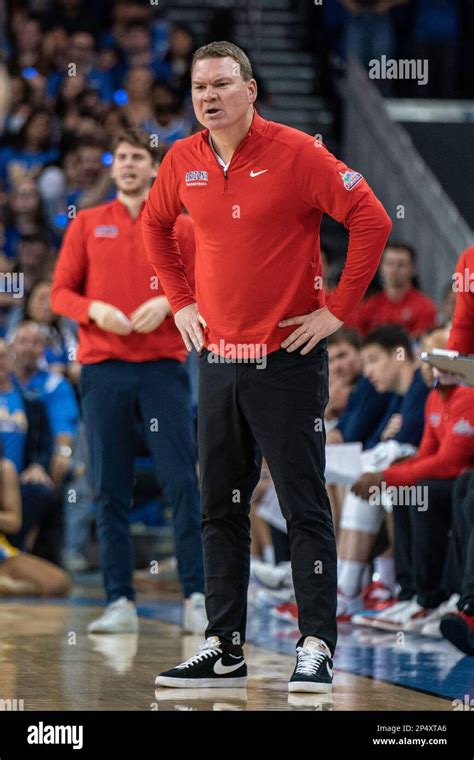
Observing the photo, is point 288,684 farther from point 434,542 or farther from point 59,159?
point 59,159

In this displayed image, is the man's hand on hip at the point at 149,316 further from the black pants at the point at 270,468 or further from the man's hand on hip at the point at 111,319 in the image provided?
the black pants at the point at 270,468

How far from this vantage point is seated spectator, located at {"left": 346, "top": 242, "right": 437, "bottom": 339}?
30.8ft

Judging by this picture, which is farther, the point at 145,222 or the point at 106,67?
the point at 106,67

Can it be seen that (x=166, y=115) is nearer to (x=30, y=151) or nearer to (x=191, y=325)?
(x=30, y=151)

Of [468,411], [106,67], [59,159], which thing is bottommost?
[468,411]

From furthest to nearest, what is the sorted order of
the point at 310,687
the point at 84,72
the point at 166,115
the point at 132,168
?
the point at 84,72, the point at 166,115, the point at 132,168, the point at 310,687

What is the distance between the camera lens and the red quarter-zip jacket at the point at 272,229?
14.8 feet

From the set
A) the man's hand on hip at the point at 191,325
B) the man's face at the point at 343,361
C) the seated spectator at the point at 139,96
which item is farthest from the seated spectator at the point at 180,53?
the man's hand on hip at the point at 191,325

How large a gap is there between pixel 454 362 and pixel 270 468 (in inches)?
28.1

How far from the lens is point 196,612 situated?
6.23 metres

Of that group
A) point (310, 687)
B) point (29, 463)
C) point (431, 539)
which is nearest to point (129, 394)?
point (431, 539)

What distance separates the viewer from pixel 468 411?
6109 mm
